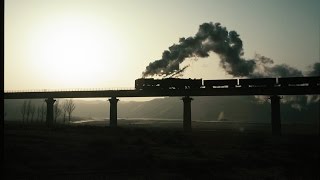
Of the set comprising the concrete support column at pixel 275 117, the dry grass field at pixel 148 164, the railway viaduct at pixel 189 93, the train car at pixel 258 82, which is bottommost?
the dry grass field at pixel 148 164

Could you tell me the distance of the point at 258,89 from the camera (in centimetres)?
6200

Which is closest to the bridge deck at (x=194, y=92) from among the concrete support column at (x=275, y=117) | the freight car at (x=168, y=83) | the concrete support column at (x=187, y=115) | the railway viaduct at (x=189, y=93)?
the railway viaduct at (x=189, y=93)

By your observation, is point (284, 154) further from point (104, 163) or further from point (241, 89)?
point (241, 89)

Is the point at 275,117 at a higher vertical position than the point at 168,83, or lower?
lower

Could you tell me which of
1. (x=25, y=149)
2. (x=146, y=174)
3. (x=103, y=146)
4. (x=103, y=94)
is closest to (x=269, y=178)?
(x=146, y=174)

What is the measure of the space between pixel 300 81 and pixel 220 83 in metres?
13.7

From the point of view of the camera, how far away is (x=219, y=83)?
2574 inches

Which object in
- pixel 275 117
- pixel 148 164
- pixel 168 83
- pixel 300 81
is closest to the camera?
pixel 148 164

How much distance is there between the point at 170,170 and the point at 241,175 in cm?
460

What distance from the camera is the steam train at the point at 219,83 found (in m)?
58.3

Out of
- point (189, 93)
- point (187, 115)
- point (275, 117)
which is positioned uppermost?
point (189, 93)

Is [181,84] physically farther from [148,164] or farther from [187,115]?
[148,164]

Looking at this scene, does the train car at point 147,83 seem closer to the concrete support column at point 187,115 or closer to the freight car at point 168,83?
the freight car at point 168,83

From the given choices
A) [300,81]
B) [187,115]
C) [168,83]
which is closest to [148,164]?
[300,81]
